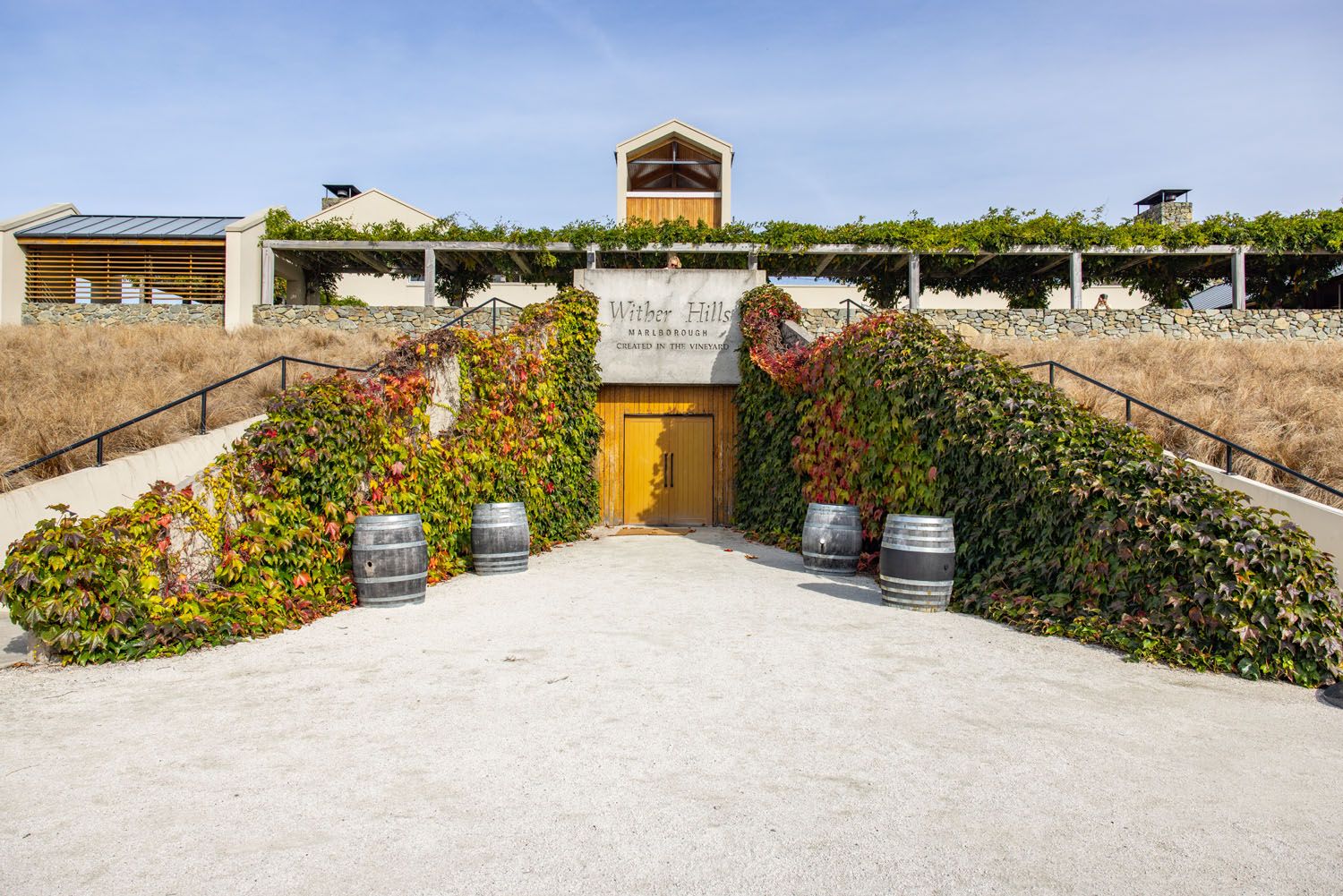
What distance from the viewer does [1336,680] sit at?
520 cm

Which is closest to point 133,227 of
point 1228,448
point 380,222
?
point 380,222

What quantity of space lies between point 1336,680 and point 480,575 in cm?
737

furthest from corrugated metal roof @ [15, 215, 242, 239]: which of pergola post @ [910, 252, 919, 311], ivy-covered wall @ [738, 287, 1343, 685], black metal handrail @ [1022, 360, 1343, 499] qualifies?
black metal handrail @ [1022, 360, 1343, 499]

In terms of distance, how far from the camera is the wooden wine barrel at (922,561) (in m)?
7.13

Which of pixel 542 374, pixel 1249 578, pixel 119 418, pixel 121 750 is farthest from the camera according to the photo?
pixel 542 374

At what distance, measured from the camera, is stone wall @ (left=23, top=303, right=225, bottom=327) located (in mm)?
21266

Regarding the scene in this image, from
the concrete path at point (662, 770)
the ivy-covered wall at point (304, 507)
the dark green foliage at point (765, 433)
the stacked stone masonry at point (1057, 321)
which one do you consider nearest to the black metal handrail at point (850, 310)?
the stacked stone masonry at point (1057, 321)

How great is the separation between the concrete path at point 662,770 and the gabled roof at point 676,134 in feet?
64.6

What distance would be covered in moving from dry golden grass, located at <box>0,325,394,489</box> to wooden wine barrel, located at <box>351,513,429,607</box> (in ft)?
8.70

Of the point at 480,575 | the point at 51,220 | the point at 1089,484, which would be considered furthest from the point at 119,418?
the point at 51,220

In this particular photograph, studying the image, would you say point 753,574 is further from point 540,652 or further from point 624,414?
point 624,414

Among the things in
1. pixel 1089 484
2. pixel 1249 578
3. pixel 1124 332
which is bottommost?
pixel 1249 578

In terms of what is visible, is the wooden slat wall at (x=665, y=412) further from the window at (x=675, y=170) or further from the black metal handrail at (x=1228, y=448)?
the window at (x=675, y=170)

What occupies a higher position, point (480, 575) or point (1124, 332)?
point (1124, 332)
